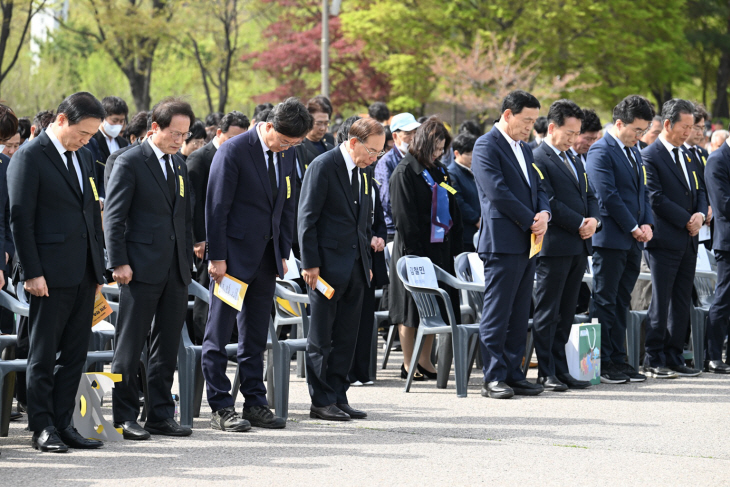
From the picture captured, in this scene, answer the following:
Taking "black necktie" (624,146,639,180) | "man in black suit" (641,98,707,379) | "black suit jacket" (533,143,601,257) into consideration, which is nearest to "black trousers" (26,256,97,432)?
"black suit jacket" (533,143,601,257)

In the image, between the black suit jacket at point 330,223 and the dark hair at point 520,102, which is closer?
the black suit jacket at point 330,223

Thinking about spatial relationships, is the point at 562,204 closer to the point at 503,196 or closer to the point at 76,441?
the point at 503,196

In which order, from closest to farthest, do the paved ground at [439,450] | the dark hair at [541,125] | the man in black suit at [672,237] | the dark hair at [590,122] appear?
the paved ground at [439,450]
the man in black suit at [672,237]
the dark hair at [590,122]
the dark hair at [541,125]

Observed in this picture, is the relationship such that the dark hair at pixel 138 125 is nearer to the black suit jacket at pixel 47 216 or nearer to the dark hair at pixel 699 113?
the black suit jacket at pixel 47 216

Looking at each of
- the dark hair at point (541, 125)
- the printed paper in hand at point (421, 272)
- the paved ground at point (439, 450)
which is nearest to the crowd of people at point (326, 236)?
the printed paper in hand at point (421, 272)

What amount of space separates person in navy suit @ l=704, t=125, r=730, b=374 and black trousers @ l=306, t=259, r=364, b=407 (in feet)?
12.5

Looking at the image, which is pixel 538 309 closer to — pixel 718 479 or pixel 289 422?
pixel 289 422

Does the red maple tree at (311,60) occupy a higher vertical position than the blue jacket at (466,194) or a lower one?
higher

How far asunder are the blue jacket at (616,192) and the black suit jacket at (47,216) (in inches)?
178

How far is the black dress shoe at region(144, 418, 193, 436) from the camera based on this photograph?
6.40 m

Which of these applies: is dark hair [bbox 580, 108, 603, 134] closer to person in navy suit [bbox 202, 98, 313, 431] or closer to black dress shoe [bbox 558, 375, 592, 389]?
black dress shoe [bbox 558, 375, 592, 389]

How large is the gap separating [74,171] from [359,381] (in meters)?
3.42

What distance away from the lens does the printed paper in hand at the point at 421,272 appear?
842 centimetres

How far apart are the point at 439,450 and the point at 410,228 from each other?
2.93m
